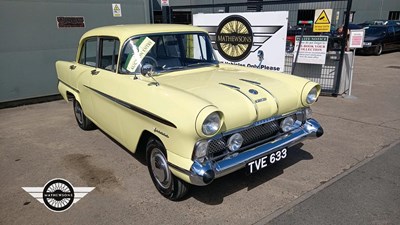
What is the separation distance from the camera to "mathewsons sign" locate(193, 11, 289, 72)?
695 cm

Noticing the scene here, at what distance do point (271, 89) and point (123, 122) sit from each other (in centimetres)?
171

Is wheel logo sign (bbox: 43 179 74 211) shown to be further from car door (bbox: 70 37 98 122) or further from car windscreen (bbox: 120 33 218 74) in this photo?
car windscreen (bbox: 120 33 218 74)

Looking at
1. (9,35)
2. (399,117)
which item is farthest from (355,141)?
(9,35)

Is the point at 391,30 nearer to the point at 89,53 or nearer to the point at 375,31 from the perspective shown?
the point at 375,31

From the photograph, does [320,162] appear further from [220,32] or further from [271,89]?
[220,32]

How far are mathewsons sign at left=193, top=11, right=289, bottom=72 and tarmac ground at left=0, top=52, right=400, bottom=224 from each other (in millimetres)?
2341

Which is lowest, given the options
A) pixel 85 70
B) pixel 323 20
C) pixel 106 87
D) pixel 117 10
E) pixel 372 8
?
pixel 106 87

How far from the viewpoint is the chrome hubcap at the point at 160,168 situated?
3.02 meters

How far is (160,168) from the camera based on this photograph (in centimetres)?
310

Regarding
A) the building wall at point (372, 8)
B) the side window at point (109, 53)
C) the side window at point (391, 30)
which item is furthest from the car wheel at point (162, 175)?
the building wall at point (372, 8)

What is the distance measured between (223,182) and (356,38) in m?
5.28

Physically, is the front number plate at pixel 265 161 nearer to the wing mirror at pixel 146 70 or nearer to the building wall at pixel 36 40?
the wing mirror at pixel 146 70

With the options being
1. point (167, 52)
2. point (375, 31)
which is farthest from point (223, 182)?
point (375, 31)

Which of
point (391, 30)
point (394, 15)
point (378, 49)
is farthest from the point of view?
point (394, 15)
